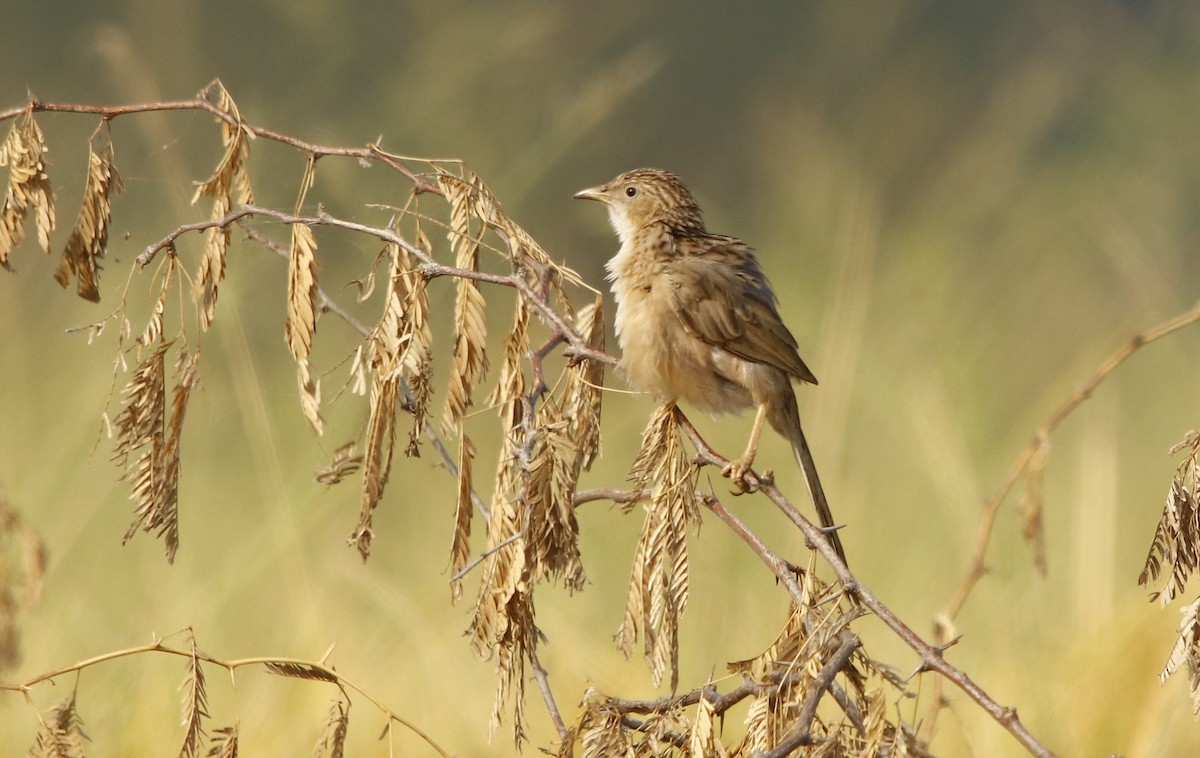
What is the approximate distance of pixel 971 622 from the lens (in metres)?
4.27

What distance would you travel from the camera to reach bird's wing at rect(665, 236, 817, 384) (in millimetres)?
3482

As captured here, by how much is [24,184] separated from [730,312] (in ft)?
5.82

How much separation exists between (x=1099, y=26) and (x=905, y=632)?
10893 mm

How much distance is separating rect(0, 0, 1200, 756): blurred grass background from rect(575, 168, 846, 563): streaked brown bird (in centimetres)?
27

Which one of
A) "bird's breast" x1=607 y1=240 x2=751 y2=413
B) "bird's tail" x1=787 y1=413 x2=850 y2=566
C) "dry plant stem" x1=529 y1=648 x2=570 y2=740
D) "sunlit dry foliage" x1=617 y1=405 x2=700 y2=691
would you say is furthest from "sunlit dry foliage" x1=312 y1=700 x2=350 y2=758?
"bird's tail" x1=787 y1=413 x2=850 y2=566

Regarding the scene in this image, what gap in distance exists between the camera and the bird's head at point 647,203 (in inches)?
159

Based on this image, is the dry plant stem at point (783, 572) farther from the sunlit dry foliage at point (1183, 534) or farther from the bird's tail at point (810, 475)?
the bird's tail at point (810, 475)

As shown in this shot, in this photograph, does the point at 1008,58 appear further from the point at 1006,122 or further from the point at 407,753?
the point at 407,753

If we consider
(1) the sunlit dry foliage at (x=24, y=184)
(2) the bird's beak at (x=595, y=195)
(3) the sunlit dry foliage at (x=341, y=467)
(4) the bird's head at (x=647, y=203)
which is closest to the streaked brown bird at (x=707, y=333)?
(4) the bird's head at (x=647, y=203)

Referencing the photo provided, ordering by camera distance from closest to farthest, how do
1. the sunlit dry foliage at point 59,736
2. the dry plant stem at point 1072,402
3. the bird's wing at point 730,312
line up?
the sunlit dry foliage at point 59,736
the dry plant stem at point 1072,402
the bird's wing at point 730,312

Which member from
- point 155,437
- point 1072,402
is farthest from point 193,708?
point 1072,402

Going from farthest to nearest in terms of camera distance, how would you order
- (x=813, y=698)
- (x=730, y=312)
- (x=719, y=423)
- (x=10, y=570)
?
1. (x=719, y=423)
2. (x=730, y=312)
3. (x=10, y=570)
4. (x=813, y=698)

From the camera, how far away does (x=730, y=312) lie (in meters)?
3.52

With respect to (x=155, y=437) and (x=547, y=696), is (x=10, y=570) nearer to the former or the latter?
(x=155, y=437)
